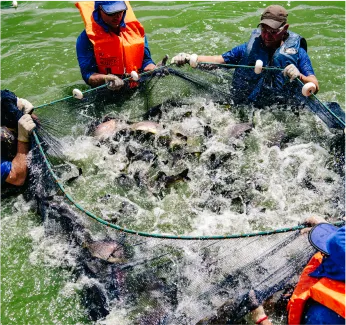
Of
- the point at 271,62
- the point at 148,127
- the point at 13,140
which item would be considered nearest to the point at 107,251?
the point at 13,140

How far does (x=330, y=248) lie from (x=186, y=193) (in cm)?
241

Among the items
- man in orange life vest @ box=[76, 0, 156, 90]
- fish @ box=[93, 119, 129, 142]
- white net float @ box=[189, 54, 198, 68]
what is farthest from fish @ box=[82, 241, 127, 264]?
white net float @ box=[189, 54, 198, 68]

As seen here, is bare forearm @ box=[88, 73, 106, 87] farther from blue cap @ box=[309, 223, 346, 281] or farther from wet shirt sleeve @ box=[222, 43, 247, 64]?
blue cap @ box=[309, 223, 346, 281]

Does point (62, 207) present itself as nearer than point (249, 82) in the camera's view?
Yes

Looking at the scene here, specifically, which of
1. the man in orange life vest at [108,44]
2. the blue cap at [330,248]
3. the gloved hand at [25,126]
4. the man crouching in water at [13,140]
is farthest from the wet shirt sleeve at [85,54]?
the blue cap at [330,248]

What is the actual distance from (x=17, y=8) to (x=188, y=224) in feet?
25.3

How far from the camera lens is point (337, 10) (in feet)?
28.4

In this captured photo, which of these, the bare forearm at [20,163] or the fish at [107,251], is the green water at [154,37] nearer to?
the bare forearm at [20,163]

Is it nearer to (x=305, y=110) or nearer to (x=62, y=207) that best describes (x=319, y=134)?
(x=305, y=110)

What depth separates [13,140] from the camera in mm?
4801

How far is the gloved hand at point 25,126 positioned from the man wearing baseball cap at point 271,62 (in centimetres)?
215

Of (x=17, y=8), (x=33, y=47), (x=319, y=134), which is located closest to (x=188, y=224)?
(x=319, y=134)

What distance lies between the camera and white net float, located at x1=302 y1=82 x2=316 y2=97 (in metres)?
4.59

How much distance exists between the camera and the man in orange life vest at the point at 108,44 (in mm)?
5594
